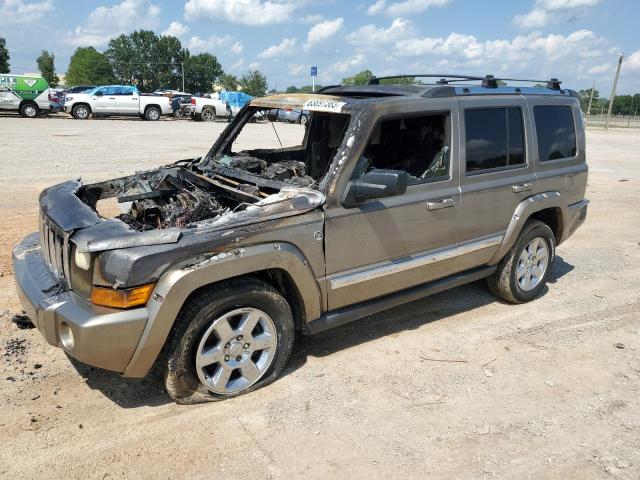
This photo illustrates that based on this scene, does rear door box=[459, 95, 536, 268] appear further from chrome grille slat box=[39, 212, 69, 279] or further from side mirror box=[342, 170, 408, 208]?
chrome grille slat box=[39, 212, 69, 279]

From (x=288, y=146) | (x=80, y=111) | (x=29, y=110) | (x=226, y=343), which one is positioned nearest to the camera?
(x=226, y=343)

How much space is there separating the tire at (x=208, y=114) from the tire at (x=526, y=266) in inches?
1045

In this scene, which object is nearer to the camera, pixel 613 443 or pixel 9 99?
pixel 613 443

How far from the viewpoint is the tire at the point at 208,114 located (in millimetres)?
29406

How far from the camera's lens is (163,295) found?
114 inches

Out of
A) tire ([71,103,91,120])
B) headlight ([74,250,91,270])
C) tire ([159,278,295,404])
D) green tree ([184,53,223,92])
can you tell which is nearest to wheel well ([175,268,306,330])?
tire ([159,278,295,404])

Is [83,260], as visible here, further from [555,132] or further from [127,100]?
[127,100]

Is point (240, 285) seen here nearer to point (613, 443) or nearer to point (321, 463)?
point (321, 463)

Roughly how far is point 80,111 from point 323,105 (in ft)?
84.6

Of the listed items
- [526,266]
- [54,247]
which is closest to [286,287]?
[54,247]

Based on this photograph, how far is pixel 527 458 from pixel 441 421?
0.51 meters

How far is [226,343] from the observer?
3.26 m

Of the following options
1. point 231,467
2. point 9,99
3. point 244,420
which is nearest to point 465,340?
point 244,420

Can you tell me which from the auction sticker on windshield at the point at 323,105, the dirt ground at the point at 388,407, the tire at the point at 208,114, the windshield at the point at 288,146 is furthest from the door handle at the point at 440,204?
the tire at the point at 208,114
